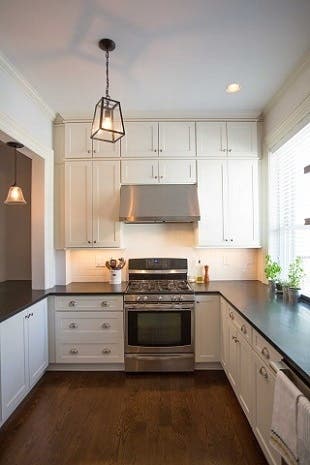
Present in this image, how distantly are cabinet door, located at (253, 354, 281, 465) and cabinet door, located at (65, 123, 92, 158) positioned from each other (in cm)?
283

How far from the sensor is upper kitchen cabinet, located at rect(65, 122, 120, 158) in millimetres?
3256

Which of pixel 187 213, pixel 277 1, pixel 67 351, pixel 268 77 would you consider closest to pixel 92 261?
pixel 67 351

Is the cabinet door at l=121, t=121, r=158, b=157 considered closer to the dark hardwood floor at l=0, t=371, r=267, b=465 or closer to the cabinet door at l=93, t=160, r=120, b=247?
the cabinet door at l=93, t=160, r=120, b=247

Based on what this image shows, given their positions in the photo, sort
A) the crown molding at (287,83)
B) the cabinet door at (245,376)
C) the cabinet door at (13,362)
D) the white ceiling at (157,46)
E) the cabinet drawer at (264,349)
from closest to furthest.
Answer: the cabinet drawer at (264,349) < the white ceiling at (157,46) < the cabinet door at (245,376) < the cabinet door at (13,362) < the crown molding at (287,83)

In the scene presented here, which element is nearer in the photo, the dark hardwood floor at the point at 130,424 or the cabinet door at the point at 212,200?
the dark hardwood floor at the point at 130,424

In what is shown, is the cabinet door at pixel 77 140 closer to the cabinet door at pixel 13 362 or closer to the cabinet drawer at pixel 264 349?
the cabinet door at pixel 13 362

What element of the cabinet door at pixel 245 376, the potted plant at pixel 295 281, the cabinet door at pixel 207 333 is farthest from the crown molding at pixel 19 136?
the potted plant at pixel 295 281

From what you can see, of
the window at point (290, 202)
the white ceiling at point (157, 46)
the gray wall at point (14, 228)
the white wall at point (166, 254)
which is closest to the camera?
the white ceiling at point (157, 46)

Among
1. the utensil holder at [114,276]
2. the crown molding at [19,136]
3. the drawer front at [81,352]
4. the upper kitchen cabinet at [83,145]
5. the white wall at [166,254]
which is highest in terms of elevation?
the upper kitchen cabinet at [83,145]

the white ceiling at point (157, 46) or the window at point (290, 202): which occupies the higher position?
the white ceiling at point (157, 46)

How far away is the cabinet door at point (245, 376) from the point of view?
193cm

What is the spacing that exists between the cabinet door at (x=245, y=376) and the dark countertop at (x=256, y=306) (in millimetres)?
256

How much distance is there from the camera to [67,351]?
2.92m

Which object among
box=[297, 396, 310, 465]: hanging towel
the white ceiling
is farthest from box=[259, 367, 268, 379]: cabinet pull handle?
the white ceiling
